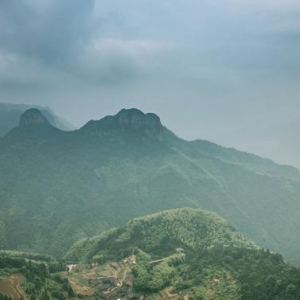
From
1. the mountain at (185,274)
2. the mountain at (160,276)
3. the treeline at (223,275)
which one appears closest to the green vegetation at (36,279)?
the mountain at (160,276)

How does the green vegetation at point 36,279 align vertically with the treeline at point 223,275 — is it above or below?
below

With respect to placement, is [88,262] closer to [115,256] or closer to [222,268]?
[115,256]

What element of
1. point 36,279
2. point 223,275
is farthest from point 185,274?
point 36,279

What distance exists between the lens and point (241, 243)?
19912 centimetres

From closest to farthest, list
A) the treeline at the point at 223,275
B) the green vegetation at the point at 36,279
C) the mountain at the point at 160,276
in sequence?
the treeline at the point at 223,275 < the mountain at the point at 160,276 < the green vegetation at the point at 36,279

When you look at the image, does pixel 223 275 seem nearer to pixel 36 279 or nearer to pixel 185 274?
pixel 185 274

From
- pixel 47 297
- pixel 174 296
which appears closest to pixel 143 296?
pixel 174 296

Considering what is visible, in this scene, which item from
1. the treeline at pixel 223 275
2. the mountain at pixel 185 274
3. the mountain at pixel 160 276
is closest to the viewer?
the treeline at pixel 223 275

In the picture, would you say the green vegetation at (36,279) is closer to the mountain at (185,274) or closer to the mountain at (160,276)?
the mountain at (160,276)

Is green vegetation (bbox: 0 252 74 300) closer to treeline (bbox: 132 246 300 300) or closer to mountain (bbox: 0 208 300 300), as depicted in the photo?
mountain (bbox: 0 208 300 300)

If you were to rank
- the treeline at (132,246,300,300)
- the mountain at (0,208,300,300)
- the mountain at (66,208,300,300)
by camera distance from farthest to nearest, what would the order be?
1. the mountain at (66,208,300,300)
2. the mountain at (0,208,300,300)
3. the treeline at (132,246,300,300)

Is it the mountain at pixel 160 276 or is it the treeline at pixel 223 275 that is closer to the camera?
the treeline at pixel 223 275

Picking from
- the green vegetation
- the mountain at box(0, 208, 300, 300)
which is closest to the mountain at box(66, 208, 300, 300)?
the mountain at box(0, 208, 300, 300)

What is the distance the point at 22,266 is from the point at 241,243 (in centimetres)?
9111
